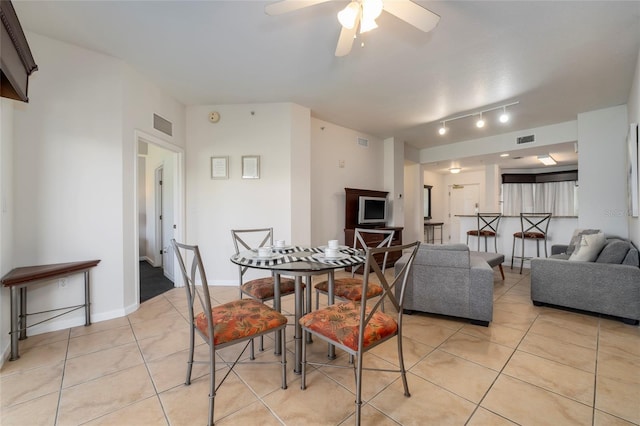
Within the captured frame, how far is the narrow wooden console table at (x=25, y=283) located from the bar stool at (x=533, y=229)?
5961mm

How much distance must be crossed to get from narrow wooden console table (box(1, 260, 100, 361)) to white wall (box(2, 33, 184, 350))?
0.27ft

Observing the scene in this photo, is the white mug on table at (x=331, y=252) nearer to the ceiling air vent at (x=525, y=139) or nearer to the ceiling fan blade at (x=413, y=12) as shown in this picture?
the ceiling fan blade at (x=413, y=12)

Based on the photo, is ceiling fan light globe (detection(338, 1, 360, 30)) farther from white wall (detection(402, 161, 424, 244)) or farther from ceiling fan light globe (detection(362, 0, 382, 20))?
white wall (detection(402, 161, 424, 244))

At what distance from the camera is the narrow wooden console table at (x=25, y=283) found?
1.95 meters

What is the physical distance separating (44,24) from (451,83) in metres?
3.97

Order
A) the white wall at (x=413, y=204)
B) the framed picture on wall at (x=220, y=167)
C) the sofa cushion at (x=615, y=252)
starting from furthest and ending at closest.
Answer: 1. the white wall at (x=413, y=204)
2. the framed picture on wall at (x=220, y=167)
3. the sofa cushion at (x=615, y=252)

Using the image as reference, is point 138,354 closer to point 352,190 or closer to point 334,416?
point 334,416

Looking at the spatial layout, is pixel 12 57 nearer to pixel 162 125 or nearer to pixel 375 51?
pixel 162 125

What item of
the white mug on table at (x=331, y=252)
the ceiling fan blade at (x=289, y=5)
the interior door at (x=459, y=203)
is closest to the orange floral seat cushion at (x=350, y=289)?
the white mug on table at (x=331, y=252)

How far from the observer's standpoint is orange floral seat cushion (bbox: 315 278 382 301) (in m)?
2.08

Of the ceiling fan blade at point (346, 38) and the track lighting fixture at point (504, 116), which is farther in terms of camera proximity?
the track lighting fixture at point (504, 116)

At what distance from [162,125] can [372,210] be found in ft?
11.9

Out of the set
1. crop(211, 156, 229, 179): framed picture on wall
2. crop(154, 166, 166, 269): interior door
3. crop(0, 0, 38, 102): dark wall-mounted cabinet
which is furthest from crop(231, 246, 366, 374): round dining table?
crop(154, 166, 166, 269): interior door

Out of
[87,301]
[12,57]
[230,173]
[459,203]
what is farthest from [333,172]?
[459,203]
